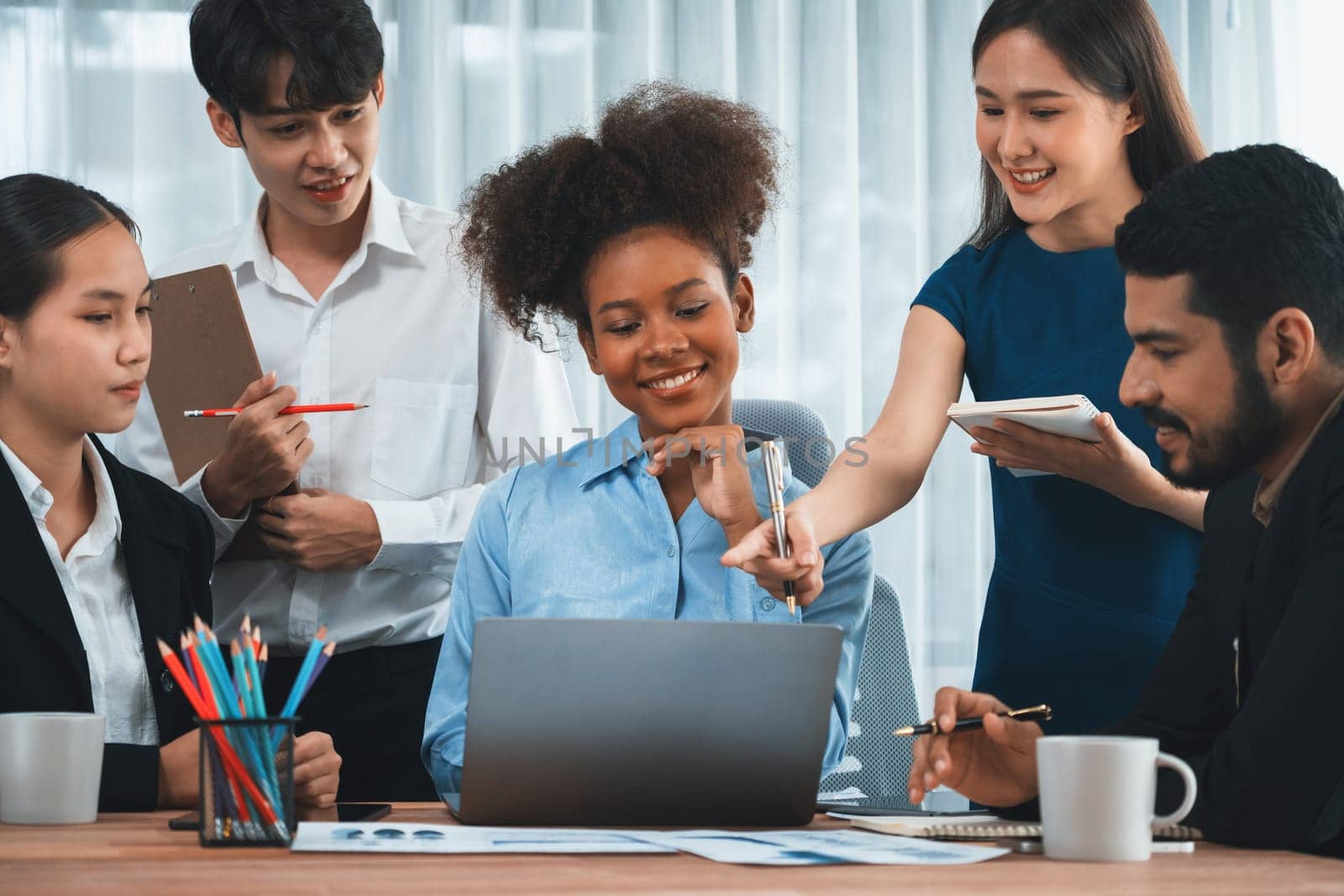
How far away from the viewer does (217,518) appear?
1864mm

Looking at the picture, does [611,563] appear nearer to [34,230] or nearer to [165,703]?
[165,703]

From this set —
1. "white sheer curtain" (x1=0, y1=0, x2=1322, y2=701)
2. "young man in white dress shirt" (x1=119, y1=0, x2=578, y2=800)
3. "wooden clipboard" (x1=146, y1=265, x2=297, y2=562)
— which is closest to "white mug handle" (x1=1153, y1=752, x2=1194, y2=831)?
"young man in white dress shirt" (x1=119, y1=0, x2=578, y2=800)

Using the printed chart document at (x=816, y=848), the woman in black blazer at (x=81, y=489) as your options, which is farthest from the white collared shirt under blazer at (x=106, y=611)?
the printed chart document at (x=816, y=848)

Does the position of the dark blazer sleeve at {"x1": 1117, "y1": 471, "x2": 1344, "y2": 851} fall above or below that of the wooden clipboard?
below

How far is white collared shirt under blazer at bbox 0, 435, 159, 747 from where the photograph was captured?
1561 mm

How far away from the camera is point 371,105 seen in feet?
6.45

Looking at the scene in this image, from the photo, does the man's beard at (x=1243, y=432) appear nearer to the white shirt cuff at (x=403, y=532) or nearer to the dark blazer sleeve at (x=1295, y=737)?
the dark blazer sleeve at (x=1295, y=737)

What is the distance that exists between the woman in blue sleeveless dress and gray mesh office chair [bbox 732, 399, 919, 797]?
23 cm

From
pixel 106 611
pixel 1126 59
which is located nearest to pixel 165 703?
pixel 106 611

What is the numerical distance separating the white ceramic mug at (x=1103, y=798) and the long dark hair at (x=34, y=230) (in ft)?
4.21

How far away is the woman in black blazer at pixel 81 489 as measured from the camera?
150cm

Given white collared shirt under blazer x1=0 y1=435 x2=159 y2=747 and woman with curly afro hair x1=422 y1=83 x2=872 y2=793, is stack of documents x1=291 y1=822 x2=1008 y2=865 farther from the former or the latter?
white collared shirt under blazer x1=0 y1=435 x2=159 y2=747

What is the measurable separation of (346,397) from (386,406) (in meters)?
0.07

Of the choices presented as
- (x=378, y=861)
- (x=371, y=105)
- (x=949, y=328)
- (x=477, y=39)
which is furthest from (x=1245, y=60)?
(x=378, y=861)
